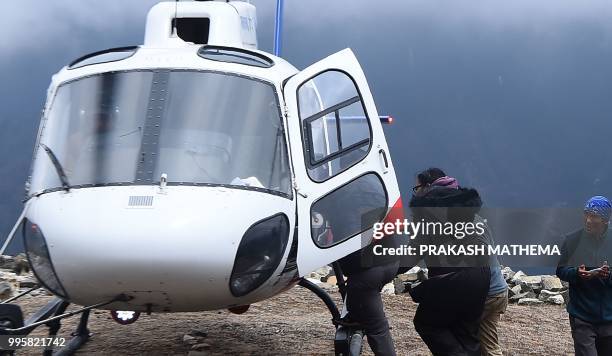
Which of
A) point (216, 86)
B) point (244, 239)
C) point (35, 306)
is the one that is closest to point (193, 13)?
point (216, 86)

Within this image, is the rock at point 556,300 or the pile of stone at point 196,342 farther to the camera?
the rock at point 556,300

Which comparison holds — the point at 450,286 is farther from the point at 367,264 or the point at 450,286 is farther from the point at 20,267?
the point at 20,267

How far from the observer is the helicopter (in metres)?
3.89

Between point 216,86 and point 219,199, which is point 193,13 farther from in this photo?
point 219,199

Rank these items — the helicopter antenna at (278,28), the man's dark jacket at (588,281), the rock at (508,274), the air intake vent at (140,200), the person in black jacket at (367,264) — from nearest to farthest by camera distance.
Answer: the air intake vent at (140,200), the man's dark jacket at (588,281), the person in black jacket at (367,264), the helicopter antenna at (278,28), the rock at (508,274)

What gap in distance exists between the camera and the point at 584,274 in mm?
4621

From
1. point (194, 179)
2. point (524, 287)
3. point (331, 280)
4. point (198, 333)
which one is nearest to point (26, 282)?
point (198, 333)

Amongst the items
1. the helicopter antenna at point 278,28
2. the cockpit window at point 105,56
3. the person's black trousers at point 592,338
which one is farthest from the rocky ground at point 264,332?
the helicopter antenna at point 278,28

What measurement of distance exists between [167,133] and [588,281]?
259cm

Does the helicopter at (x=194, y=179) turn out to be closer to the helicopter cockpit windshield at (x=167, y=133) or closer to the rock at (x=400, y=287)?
the helicopter cockpit windshield at (x=167, y=133)

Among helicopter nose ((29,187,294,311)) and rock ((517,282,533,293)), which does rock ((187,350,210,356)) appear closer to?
helicopter nose ((29,187,294,311))

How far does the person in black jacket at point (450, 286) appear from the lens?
454 centimetres

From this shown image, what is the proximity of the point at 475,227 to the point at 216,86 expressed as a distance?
66.8 inches

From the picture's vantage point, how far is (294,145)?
15.3 feet
